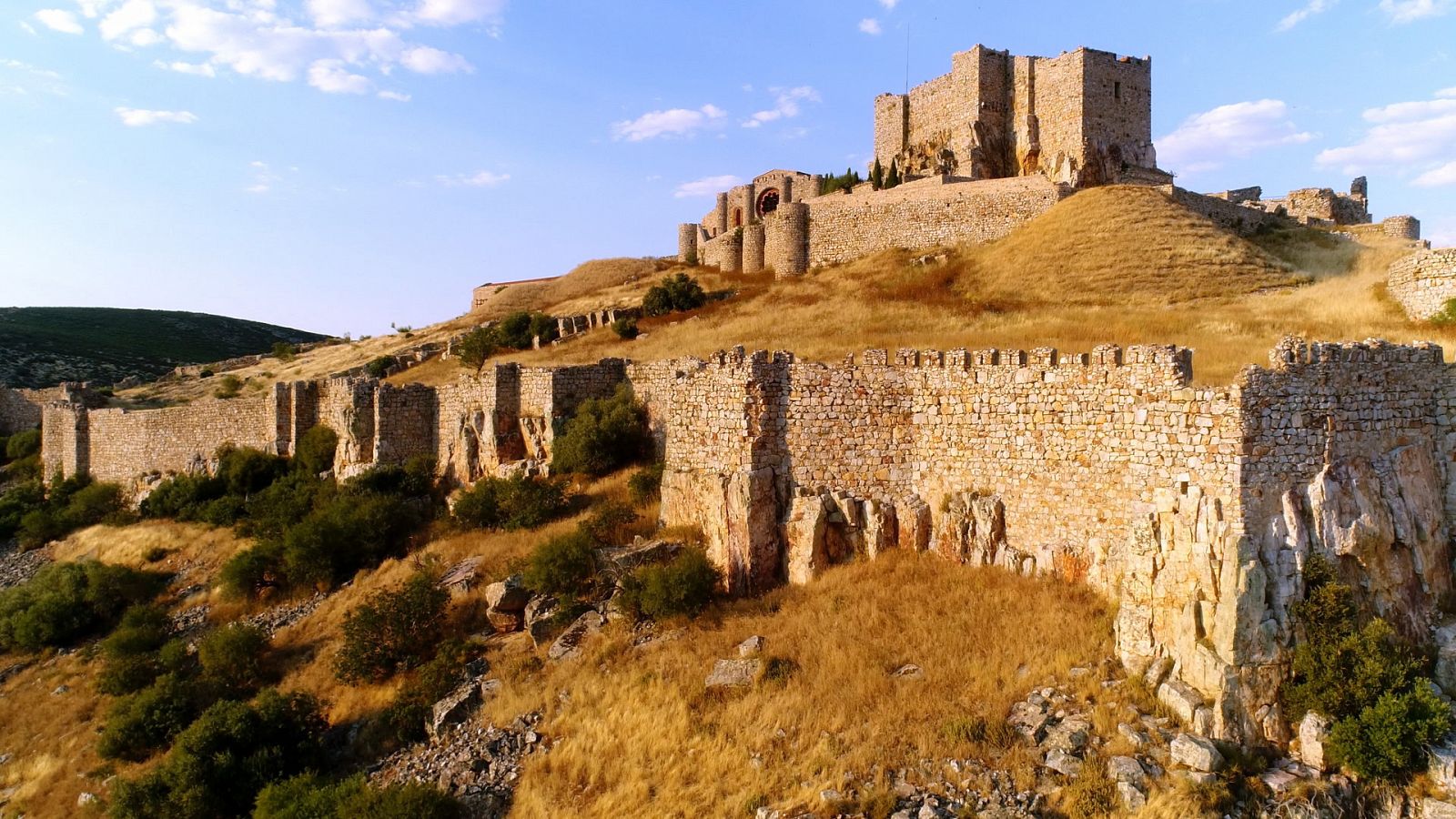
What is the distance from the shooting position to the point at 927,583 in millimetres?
10773

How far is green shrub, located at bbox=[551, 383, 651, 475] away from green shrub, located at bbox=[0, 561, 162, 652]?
36.7 ft

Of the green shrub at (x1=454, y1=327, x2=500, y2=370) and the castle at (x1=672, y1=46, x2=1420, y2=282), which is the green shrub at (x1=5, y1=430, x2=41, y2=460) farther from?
the castle at (x1=672, y1=46, x2=1420, y2=282)

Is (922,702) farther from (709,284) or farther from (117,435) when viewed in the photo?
(709,284)

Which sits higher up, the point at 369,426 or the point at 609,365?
the point at 609,365

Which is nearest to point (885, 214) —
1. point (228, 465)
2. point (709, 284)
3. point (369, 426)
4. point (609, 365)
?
point (709, 284)

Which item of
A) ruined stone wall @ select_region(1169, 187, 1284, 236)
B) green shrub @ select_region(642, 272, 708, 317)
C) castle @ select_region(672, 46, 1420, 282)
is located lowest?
green shrub @ select_region(642, 272, 708, 317)

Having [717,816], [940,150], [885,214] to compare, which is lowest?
[717,816]

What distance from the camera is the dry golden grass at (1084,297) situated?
2048 centimetres

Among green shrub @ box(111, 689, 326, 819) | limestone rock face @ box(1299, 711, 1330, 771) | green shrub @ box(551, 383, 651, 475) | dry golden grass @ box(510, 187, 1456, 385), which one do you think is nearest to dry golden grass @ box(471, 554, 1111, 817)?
limestone rock face @ box(1299, 711, 1330, 771)

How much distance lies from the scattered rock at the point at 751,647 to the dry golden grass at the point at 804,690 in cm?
14

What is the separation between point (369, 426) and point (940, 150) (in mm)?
34636

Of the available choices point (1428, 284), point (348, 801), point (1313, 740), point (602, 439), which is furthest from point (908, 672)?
point (1428, 284)

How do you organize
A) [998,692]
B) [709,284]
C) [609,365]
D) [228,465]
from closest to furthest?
[998,692] → [609,365] → [228,465] → [709,284]

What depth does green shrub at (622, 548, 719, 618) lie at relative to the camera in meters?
11.4
